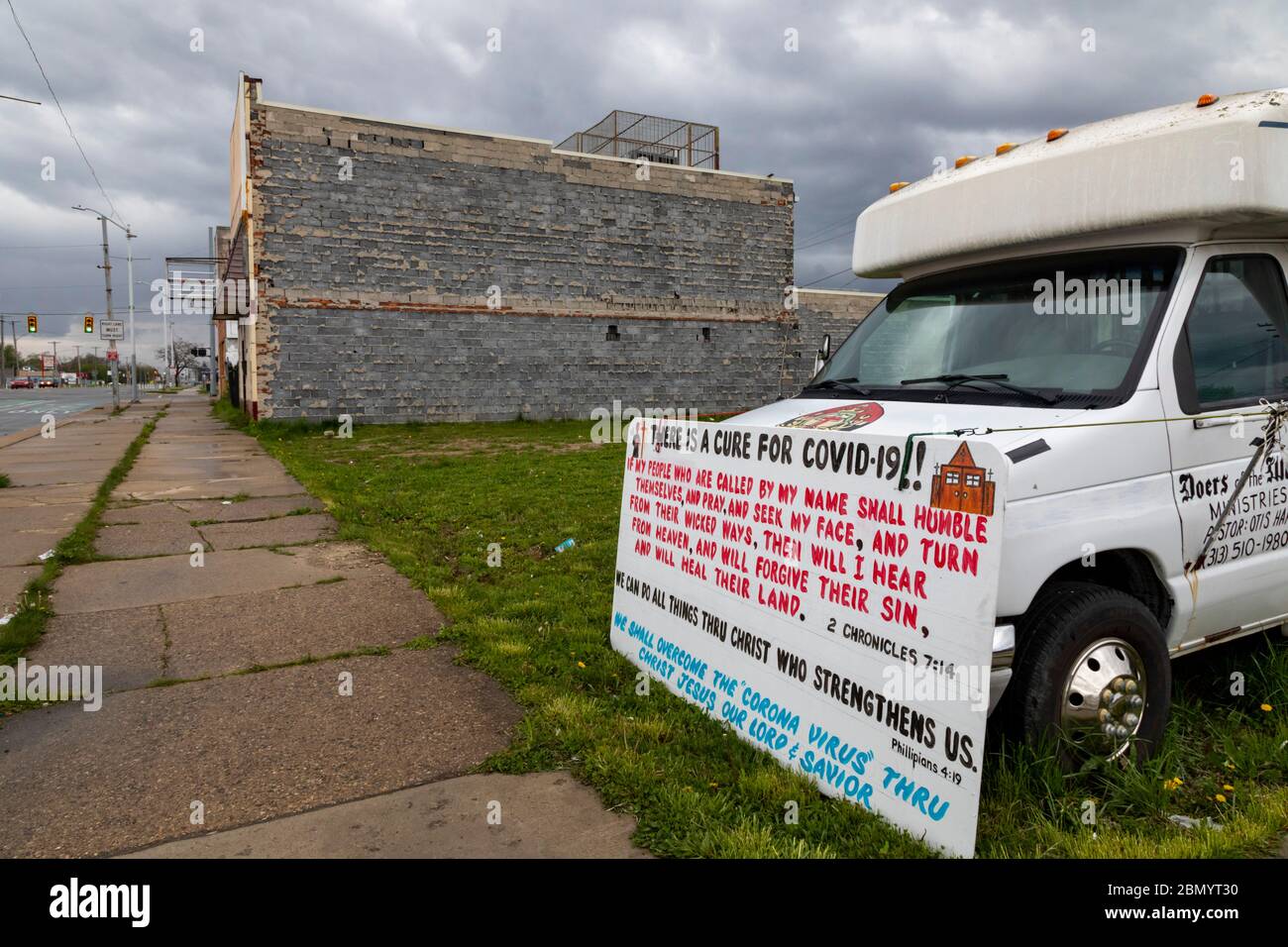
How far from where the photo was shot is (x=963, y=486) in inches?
108

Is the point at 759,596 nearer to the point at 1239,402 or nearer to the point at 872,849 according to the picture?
the point at 872,849

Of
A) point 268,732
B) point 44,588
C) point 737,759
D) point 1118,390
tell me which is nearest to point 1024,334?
point 1118,390

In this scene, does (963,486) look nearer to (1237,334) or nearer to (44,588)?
(1237,334)

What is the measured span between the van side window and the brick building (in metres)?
20.2

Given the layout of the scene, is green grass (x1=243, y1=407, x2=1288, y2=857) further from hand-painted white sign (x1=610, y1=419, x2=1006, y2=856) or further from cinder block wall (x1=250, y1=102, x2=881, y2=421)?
cinder block wall (x1=250, y1=102, x2=881, y2=421)

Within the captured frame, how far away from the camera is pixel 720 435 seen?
13.1ft

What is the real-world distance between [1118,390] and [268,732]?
3864 mm

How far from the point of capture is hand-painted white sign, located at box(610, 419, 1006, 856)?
8.84 feet

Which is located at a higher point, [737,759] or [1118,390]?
[1118,390]

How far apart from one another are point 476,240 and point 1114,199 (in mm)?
20533

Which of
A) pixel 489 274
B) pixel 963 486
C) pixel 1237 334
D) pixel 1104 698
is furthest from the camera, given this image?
pixel 489 274

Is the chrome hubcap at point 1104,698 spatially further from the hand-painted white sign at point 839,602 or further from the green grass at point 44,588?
the green grass at point 44,588

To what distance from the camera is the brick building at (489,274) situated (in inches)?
806

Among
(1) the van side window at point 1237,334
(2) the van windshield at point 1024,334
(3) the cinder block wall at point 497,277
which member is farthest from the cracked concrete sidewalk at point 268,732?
(3) the cinder block wall at point 497,277
